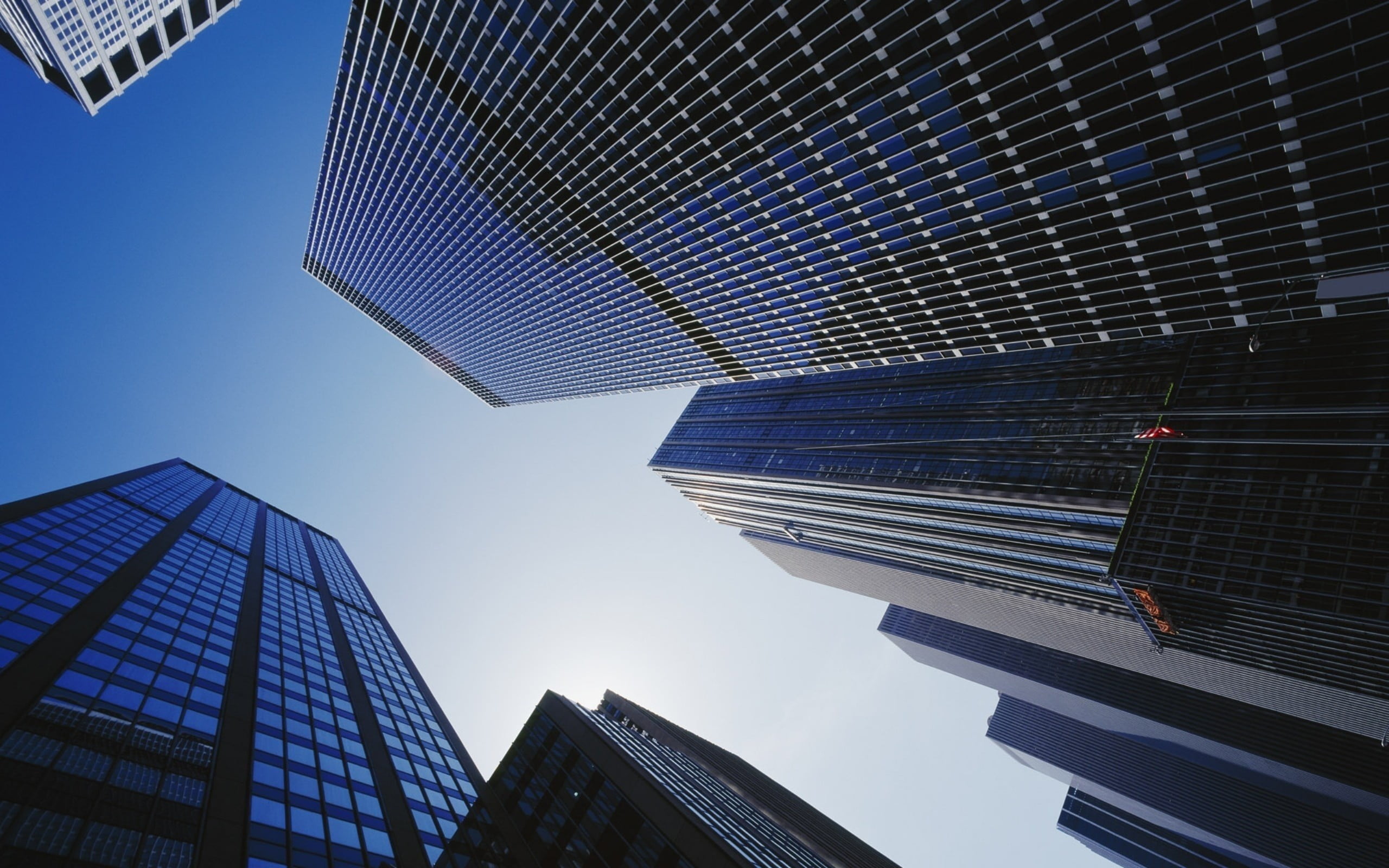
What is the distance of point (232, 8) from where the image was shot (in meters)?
131

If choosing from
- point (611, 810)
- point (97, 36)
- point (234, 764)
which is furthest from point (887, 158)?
point (97, 36)

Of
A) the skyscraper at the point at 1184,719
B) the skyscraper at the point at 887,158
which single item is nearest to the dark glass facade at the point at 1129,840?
the skyscraper at the point at 1184,719

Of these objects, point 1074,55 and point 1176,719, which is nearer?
point 1074,55

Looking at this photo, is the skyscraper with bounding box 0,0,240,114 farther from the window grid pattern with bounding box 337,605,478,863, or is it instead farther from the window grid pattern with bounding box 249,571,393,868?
the window grid pattern with bounding box 249,571,393,868

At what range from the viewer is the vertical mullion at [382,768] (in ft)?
104

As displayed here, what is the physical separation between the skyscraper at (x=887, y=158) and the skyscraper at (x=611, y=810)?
142 feet

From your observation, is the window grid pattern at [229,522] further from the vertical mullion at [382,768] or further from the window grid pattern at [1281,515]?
the window grid pattern at [1281,515]

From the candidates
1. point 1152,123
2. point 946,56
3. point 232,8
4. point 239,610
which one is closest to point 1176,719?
point 1152,123

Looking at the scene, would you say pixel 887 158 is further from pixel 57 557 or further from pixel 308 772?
pixel 57 557

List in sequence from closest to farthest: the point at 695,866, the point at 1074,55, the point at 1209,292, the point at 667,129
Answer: the point at 695,866
the point at 1074,55
the point at 1209,292
the point at 667,129

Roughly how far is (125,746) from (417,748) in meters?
20.6

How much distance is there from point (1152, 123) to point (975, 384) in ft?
228

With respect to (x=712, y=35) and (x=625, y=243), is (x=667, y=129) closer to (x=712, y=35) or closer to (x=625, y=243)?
(x=712, y=35)

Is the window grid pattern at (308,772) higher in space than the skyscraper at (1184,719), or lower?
lower
